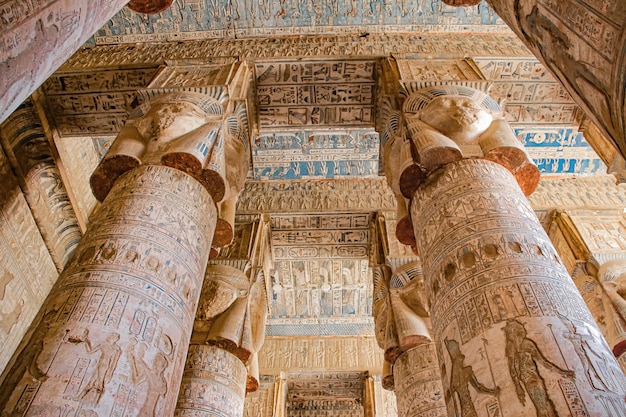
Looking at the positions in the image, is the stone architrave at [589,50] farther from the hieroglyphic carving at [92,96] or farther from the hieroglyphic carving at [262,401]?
the hieroglyphic carving at [262,401]

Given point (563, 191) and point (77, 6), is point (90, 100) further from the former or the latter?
point (563, 191)

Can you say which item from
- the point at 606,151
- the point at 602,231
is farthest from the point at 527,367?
the point at 602,231

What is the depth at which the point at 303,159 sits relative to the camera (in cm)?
707

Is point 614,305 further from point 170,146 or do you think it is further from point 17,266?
point 17,266

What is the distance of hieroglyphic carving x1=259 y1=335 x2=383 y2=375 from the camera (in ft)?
25.5

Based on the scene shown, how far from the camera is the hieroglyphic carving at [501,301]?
2.14m

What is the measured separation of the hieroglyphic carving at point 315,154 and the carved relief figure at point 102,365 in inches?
191

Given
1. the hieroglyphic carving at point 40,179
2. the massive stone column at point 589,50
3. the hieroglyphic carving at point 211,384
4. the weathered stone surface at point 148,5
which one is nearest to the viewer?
the massive stone column at point 589,50

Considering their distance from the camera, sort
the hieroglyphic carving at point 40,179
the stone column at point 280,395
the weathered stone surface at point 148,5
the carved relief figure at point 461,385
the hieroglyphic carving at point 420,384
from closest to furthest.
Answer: the carved relief figure at point 461,385 < the weathered stone surface at point 148,5 < the hieroglyphic carving at point 420,384 < the hieroglyphic carving at point 40,179 < the stone column at point 280,395

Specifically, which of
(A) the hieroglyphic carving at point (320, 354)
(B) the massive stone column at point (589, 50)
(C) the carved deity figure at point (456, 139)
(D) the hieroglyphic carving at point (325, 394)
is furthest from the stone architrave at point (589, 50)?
(D) the hieroglyphic carving at point (325, 394)

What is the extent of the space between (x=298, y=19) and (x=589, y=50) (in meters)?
5.06

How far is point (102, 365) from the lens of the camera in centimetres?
226

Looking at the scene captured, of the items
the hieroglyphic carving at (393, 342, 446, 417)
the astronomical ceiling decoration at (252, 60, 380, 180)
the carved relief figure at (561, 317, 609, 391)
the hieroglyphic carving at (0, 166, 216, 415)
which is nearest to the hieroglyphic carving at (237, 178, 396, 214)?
the astronomical ceiling decoration at (252, 60, 380, 180)

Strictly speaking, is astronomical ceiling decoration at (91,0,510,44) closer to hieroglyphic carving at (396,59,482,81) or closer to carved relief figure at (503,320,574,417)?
hieroglyphic carving at (396,59,482,81)
